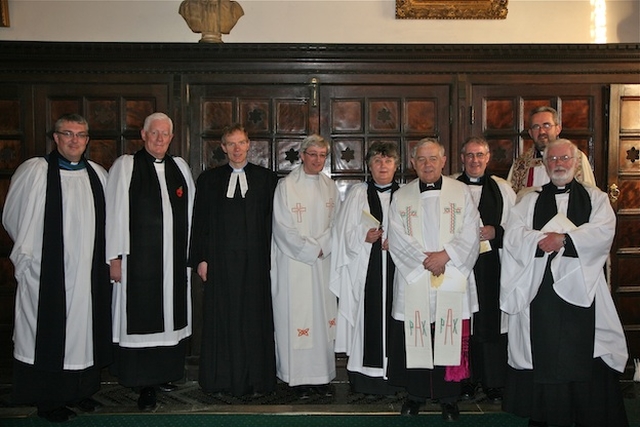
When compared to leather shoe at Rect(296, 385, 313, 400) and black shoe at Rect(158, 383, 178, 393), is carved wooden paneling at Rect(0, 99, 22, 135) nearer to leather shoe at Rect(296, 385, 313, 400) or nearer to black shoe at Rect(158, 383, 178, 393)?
black shoe at Rect(158, 383, 178, 393)

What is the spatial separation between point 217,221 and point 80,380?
1.59 m

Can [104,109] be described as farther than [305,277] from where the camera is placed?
Yes

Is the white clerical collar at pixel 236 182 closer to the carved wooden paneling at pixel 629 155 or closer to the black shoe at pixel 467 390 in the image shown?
the black shoe at pixel 467 390

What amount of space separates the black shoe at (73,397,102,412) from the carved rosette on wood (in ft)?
10.8

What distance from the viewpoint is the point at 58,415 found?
4.49 meters

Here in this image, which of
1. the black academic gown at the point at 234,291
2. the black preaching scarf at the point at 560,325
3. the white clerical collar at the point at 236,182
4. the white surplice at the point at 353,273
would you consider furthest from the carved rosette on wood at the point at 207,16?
the black preaching scarf at the point at 560,325

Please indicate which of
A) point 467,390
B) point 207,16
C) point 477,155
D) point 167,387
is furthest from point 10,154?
point 467,390

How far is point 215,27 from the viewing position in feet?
18.7

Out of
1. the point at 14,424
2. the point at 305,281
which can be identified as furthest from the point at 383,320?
the point at 14,424

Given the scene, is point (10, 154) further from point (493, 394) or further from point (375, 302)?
point (493, 394)

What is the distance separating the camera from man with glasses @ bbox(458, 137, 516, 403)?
4719 millimetres

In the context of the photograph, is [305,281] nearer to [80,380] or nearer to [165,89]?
[80,380]

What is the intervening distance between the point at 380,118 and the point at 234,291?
2.15 m

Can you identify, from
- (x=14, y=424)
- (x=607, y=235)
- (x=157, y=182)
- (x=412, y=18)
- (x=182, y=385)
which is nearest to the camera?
(x=607, y=235)
